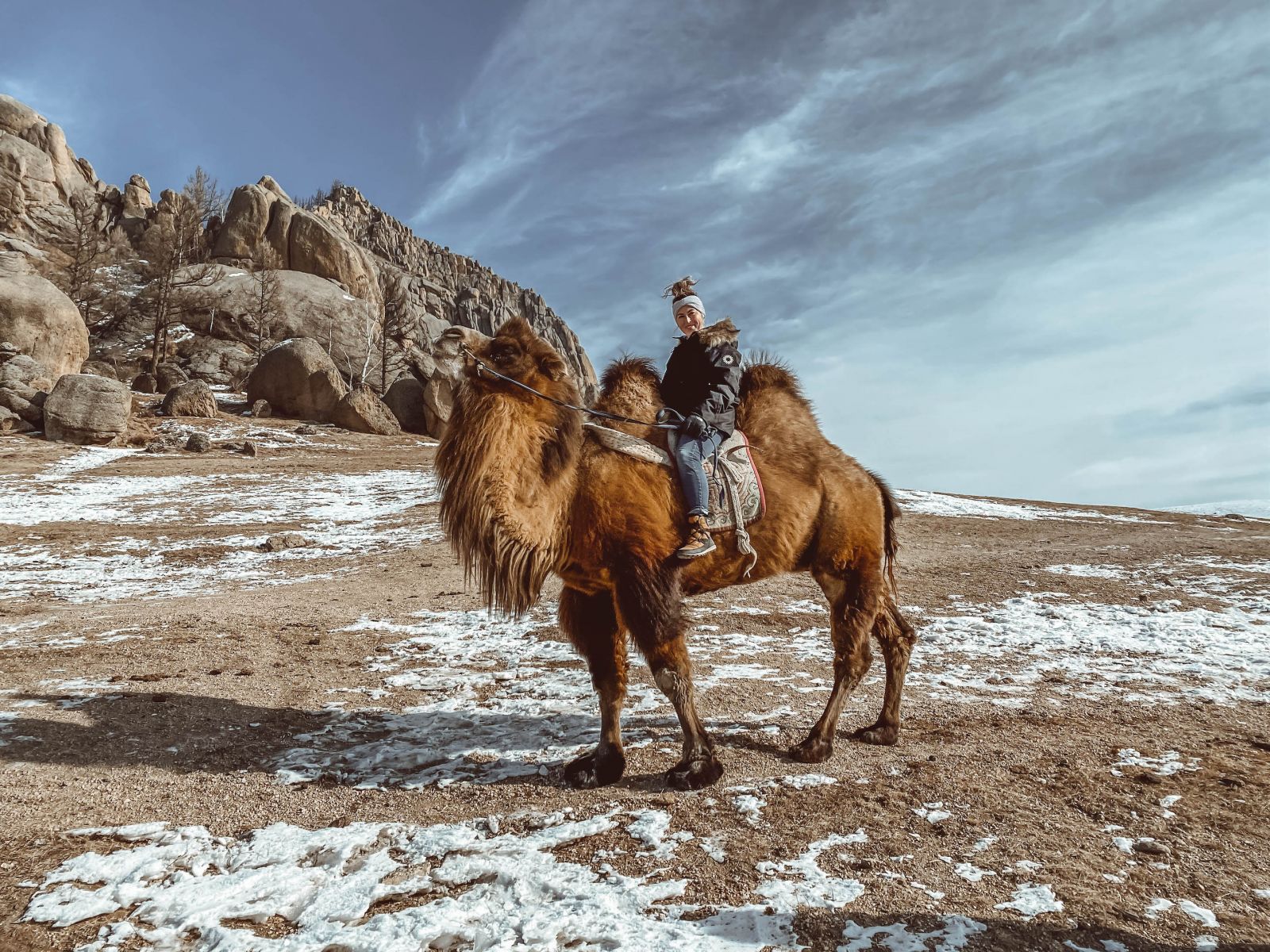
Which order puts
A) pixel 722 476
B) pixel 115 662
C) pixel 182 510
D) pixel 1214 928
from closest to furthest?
pixel 1214 928
pixel 722 476
pixel 115 662
pixel 182 510

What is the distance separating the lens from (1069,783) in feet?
13.6

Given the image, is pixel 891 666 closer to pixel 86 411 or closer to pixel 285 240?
pixel 86 411

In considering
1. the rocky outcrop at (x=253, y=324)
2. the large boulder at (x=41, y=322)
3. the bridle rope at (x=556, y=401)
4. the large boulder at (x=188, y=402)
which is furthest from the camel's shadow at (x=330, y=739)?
the rocky outcrop at (x=253, y=324)

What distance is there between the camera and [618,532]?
440 centimetres

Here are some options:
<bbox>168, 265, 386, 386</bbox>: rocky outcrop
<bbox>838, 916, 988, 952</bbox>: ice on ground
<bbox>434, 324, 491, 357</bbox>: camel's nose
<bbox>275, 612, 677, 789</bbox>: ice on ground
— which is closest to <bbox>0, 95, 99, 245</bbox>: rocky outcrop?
<bbox>168, 265, 386, 386</bbox>: rocky outcrop

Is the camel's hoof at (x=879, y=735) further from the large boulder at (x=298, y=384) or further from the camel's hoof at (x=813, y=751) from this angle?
the large boulder at (x=298, y=384)

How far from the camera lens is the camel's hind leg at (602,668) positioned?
4.35 m

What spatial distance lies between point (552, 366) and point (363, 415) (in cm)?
3172

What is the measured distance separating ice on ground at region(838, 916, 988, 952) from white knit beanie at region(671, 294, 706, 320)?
3799 mm

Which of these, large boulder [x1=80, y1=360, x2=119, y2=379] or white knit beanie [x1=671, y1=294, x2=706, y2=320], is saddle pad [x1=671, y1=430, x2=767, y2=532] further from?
large boulder [x1=80, y1=360, x2=119, y2=379]

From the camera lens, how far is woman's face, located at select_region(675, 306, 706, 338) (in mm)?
5137

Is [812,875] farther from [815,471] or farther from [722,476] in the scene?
[815,471]

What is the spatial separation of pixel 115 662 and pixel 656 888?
6305 mm

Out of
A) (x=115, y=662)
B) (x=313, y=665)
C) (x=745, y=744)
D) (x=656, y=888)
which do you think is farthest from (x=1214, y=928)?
(x=115, y=662)
